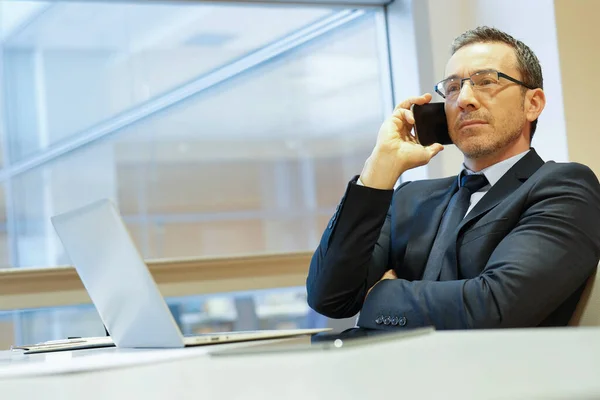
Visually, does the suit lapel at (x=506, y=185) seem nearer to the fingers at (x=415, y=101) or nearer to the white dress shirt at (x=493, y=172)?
the white dress shirt at (x=493, y=172)

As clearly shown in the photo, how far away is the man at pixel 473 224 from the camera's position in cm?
182

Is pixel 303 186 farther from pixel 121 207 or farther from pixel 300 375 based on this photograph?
pixel 300 375

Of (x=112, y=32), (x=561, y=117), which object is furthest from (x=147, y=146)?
(x=561, y=117)

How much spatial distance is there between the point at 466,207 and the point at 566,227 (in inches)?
13.9

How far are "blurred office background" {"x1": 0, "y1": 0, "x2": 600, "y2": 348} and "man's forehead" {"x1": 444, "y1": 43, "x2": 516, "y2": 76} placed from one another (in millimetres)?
1044

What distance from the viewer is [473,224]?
2053 mm

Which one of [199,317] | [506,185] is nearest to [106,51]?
[199,317]

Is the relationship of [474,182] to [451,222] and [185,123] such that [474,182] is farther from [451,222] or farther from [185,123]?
[185,123]

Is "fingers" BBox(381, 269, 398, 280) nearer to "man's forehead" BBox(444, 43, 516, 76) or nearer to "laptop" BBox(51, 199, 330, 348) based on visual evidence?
"man's forehead" BBox(444, 43, 516, 76)

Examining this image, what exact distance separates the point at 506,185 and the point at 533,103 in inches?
12.0

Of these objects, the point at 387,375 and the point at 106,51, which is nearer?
the point at 387,375

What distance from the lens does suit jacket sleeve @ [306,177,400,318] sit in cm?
208

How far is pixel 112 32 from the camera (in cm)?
380

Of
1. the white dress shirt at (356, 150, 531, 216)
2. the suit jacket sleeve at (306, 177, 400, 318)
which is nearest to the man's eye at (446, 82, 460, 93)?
the white dress shirt at (356, 150, 531, 216)
